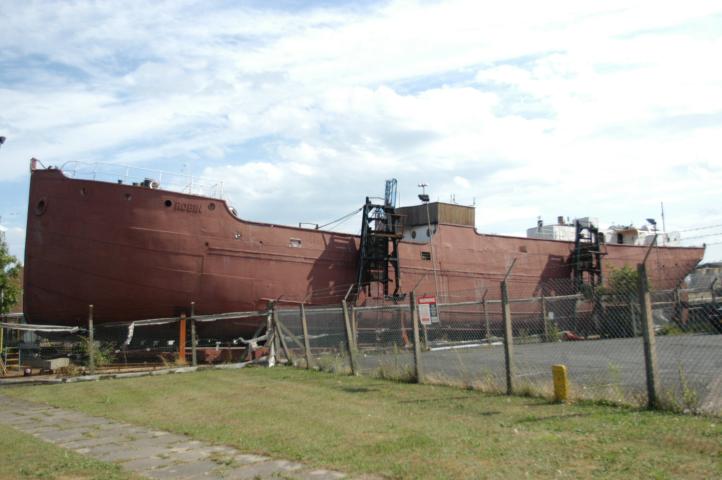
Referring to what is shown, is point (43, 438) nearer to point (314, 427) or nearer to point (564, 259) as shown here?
point (314, 427)

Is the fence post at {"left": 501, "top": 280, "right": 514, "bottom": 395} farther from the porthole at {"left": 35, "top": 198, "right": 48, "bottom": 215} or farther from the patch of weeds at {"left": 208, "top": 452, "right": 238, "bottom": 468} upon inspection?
the porthole at {"left": 35, "top": 198, "right": 48, "bottom": 215}

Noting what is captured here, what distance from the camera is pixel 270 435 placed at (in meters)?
7.93

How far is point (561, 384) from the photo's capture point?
29.5 feet

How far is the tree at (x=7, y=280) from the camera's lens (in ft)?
111

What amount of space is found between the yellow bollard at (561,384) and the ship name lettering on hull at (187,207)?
18.2 metres

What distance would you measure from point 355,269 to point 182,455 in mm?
21460

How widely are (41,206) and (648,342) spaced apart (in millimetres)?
23426

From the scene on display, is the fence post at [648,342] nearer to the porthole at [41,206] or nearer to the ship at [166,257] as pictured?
the ship at [166,257]

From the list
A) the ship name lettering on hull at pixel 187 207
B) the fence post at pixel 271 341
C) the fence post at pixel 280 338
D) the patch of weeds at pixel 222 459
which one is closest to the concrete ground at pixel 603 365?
the fence post at pixel 280 338

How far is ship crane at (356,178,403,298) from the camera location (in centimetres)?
2820

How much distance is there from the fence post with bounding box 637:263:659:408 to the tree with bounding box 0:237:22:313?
1360 inches

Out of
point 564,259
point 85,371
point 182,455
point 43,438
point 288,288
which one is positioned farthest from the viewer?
point 564,259

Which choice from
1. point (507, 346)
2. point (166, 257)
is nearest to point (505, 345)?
point (507, 346)

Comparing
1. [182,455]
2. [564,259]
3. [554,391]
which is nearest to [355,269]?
[564,259]
